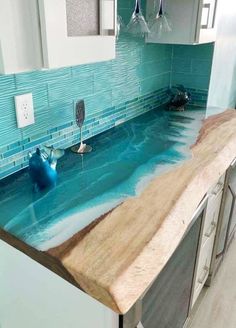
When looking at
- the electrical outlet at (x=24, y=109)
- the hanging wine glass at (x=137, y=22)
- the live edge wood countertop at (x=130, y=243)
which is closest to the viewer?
the live edge wood countertop at (x=130, y=243)

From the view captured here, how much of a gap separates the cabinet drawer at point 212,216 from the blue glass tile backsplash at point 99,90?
65cm

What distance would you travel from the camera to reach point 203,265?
1.51 m

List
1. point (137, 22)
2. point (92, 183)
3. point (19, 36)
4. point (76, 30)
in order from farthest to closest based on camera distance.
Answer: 1. point (137, 22)
2. point (92, 183)
3. point (76, 30)
4. point (19, 36)

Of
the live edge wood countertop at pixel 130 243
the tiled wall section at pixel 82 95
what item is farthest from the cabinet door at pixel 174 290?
the tiled wall section at pixel 82 95

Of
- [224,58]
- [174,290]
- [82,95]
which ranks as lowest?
[174,290]

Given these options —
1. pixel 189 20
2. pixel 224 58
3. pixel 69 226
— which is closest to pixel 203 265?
pixel 69 226

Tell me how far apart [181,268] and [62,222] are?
506 mm

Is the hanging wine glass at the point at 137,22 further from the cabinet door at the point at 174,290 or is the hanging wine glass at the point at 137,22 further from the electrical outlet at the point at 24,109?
the cabinet door at the point at 174,290

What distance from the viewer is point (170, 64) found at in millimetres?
2014

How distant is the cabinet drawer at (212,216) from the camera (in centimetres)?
132

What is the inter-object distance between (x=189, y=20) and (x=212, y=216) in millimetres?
987

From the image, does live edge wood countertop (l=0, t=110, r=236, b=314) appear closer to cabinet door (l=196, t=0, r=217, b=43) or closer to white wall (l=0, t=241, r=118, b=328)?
white wall (l=0, t=241, r=118, b=328)

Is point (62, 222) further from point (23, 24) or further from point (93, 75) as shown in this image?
point (93, 75)

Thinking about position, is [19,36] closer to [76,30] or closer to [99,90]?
[76,30]
